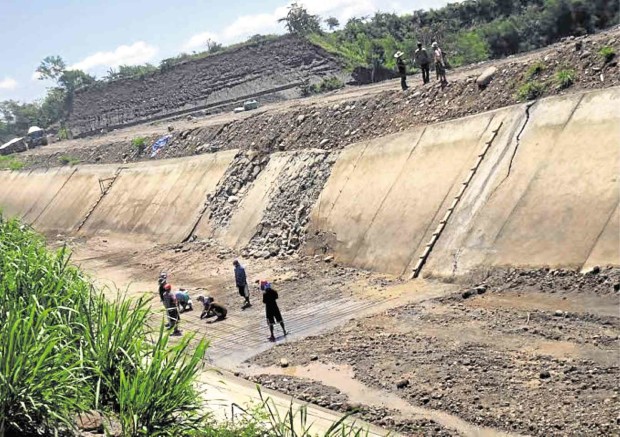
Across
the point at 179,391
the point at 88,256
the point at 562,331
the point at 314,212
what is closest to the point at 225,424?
the point at 179,391

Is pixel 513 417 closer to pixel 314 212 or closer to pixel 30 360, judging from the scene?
pixel 30 360

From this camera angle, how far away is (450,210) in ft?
53.6

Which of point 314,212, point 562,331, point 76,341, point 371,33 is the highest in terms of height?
point 371,33

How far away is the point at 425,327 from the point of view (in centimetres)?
1291

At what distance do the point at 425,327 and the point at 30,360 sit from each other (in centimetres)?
781

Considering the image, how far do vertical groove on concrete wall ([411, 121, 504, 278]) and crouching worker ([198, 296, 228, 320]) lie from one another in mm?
4124

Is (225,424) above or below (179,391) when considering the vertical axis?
below

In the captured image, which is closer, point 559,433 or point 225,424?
point 225,424

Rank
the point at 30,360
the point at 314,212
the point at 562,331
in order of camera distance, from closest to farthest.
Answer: the point at 30,360 → the point at 562,331 → the point at 314,212

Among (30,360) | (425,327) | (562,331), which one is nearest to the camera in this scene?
(30,360)

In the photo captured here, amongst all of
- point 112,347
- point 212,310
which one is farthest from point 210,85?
point 112,347

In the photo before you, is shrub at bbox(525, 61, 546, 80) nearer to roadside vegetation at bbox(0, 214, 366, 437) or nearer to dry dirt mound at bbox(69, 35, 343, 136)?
roadside vegetation at bbox(0, 214, 366, 437)

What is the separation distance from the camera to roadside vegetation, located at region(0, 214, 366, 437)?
6.45 metres

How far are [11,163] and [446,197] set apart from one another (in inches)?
1603
